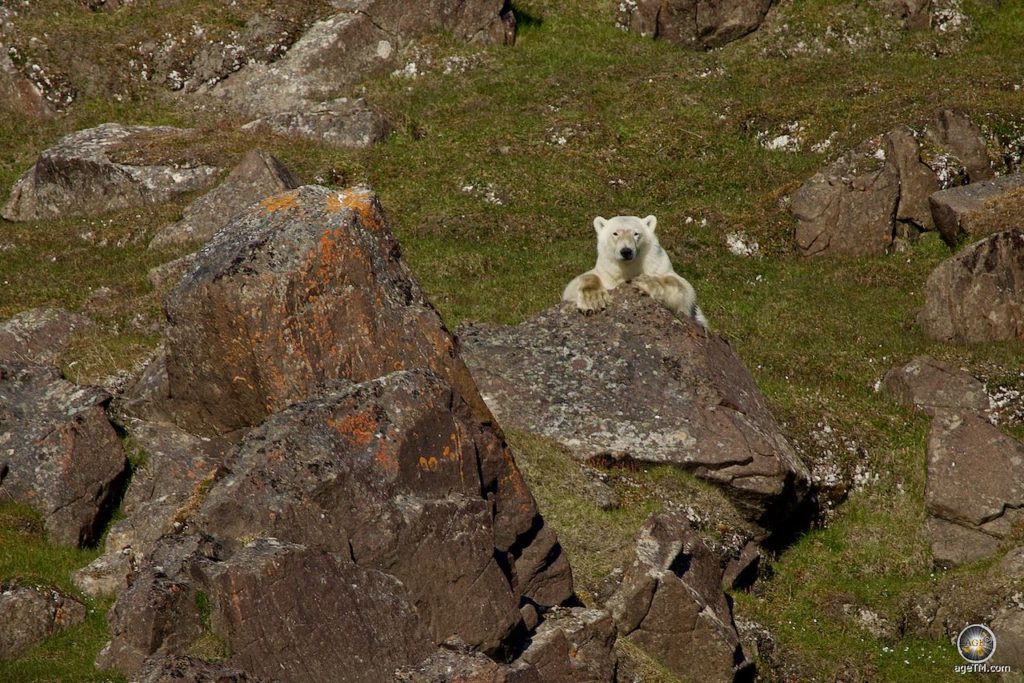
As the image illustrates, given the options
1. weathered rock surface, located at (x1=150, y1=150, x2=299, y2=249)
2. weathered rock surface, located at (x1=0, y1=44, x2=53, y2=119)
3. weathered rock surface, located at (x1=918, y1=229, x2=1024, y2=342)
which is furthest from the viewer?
weathered rock surface, located at (x1=0, y1=44, x2=53, y2=119)

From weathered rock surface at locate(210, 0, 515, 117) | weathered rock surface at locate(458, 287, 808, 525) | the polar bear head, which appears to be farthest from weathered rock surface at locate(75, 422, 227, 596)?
weathered rock surface at locate(210, 0, 515, 117)

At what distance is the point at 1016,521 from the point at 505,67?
92.4 ft


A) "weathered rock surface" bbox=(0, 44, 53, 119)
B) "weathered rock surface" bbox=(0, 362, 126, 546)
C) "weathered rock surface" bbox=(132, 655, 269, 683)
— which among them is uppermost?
"weathered rock surface" bbox=(132, 655, 269, 683)

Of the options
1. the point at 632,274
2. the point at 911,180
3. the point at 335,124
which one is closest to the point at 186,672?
the point at 632,274

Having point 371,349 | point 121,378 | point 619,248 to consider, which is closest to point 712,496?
point 619,248

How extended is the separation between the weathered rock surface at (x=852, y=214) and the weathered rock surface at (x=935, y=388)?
9189mm

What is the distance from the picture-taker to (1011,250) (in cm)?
2888

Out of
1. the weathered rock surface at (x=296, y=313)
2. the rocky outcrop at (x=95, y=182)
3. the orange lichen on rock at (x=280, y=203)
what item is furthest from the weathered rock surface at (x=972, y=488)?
the rocky outcrop at (x=95, y=182)

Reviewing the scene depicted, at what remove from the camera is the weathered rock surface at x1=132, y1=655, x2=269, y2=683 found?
36.8ft

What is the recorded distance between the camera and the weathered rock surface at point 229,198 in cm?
3316

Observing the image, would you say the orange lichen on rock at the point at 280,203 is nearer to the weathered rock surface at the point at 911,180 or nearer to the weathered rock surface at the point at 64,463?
the weathered rock surface at the point at 64,463

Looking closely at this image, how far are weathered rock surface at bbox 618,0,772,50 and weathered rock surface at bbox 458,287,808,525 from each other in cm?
2760

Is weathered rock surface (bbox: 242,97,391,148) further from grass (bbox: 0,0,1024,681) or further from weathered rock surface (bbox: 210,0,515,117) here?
weathered rock surface (bbox: 210,0,515,117)

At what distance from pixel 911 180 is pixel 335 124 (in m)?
17.7
